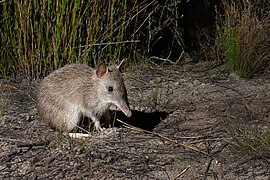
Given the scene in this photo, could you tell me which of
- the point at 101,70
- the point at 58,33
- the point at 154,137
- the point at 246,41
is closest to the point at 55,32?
the point at 58,33

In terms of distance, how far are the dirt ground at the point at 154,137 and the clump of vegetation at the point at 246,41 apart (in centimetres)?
17

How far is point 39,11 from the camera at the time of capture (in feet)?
20.0

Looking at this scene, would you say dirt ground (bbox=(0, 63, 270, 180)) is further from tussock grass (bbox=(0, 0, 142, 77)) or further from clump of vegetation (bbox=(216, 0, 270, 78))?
tussock grass (bbox=(0, 0, 142, 77))

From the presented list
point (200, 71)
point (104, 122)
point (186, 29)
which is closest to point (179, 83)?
point (200, 71)

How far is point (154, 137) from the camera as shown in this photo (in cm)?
488

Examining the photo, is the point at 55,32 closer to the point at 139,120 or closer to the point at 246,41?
the point at 139,120

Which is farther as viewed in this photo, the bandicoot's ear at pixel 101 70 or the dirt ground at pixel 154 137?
the bandicoot's ear at pixel 101 70

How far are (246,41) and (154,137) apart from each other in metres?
2.08

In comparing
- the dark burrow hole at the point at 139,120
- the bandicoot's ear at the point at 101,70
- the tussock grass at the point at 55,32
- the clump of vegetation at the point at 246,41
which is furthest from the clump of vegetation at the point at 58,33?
the bandicoot's ear at the point at 101,70

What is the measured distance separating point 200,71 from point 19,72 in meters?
2.07

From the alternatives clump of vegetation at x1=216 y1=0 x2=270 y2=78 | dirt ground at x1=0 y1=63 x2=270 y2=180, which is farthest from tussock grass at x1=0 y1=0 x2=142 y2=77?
clump of vegetation at x1=216 y1=0 x2=270 y2=78

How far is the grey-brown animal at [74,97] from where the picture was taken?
4.86m

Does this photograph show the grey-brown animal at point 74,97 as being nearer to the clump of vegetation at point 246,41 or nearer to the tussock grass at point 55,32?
the tussock grass at point 55,32

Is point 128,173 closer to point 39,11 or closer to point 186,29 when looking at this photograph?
point 39,11
